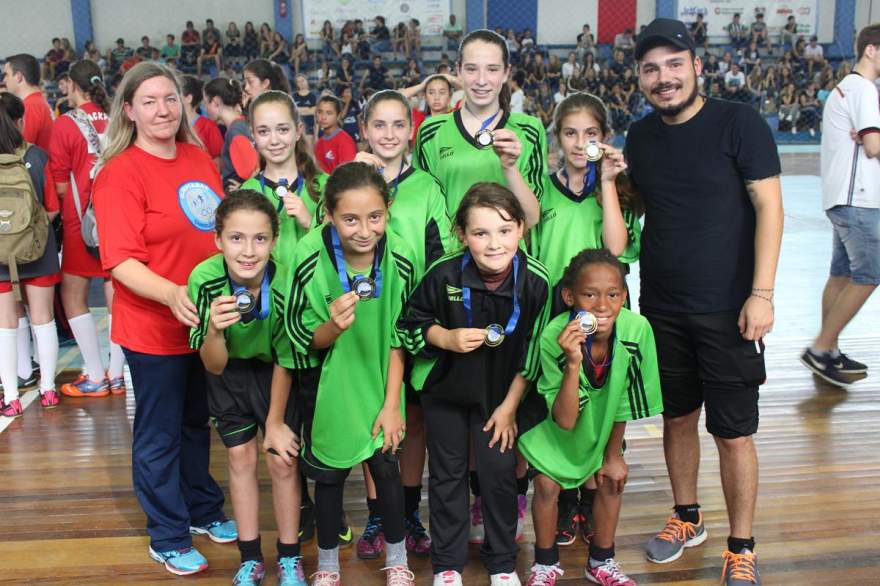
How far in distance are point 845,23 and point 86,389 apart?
23.5 m

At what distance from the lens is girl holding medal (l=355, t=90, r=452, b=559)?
2848mm

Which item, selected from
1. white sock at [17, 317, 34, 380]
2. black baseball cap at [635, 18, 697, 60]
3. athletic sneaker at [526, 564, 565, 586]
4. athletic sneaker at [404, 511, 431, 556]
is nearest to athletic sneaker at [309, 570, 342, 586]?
athletic sneaker at [404, 511, 431, 556]

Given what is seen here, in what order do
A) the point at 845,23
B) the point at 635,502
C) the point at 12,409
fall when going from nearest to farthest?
the point at 635,502 < the point at 12,409 < the point at 845,23

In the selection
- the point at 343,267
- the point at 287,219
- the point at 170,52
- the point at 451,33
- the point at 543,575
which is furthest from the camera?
the point at 451,33

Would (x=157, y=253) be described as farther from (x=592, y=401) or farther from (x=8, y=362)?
(x=8, y=362)

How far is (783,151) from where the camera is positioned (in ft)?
60.4

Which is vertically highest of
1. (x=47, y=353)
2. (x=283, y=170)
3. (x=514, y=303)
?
(x=283, y=170)

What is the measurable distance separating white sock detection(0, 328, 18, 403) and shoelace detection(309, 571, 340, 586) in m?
Answer: 2.56

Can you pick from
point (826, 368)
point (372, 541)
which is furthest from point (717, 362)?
point (826, 368)

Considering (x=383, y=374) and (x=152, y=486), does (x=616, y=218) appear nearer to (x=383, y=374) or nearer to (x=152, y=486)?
(x=383, y=374)

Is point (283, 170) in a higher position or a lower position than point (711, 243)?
higher

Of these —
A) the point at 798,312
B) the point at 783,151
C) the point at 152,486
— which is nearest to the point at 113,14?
the point at 783,151

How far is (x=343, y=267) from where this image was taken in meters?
2.51

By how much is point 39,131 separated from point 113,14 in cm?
1785
